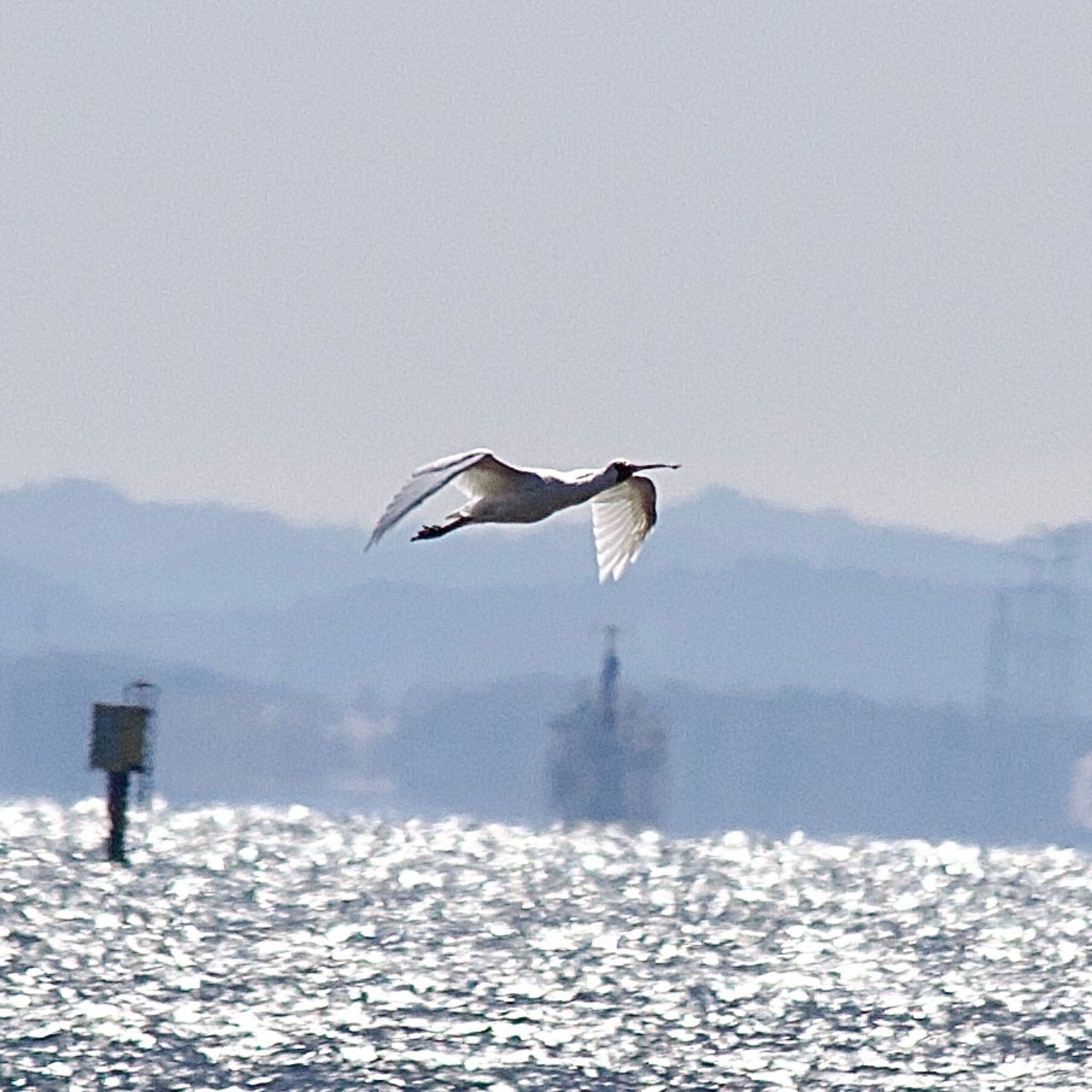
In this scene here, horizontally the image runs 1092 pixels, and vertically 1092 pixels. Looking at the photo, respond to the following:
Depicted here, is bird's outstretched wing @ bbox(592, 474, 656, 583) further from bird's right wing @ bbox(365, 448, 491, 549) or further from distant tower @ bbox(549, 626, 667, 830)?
distant tower @ bbox(549, 626, 667, 830)

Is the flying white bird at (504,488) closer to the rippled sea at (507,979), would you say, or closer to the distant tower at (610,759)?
the rippled sea at (507,979)

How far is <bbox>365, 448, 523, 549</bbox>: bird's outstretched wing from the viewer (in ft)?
102

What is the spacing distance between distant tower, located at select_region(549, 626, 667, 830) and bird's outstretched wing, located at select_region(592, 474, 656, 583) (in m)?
106

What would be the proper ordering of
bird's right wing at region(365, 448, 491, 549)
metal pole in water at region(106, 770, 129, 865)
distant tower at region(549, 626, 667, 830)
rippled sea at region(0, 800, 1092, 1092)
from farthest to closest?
distant tower at region(549, 626, 667, 830) < metal pole in water at region(106, 770, 129, 865) < rippled sea at region(0, 800, 1092, 1092) < bird's right wing at region(365, 448, 491, 549)

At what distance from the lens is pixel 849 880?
175 m

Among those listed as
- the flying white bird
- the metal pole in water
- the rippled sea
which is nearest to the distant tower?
the rippled sea

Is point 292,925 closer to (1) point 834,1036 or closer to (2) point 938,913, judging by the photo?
(1) point 834,1036

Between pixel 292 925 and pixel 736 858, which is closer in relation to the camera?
pixel 292 925

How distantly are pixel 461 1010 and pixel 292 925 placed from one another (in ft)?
97.8

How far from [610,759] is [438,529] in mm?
116447

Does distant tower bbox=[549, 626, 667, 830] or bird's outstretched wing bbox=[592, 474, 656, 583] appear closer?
bird's outstretched wing bbox=[592, 474, 656, 583]

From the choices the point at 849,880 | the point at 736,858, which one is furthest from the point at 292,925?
the point at 736,858

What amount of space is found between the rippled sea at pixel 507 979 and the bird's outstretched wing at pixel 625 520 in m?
32.1

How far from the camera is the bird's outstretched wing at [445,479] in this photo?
30953mm
